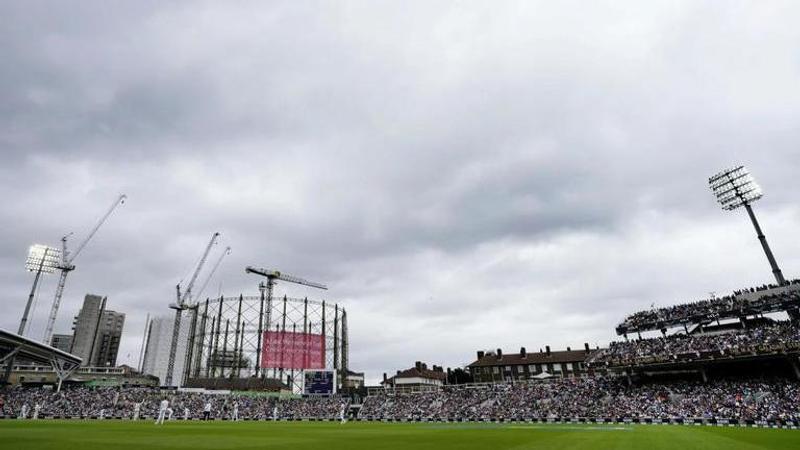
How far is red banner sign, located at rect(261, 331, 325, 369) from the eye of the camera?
75.7 m

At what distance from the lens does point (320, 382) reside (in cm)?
6538

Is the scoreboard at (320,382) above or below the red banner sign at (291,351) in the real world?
below

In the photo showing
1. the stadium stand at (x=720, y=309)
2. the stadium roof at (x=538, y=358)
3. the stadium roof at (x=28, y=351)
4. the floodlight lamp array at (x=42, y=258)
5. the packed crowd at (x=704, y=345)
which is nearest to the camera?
the packed crowd at (x=704, y=345)

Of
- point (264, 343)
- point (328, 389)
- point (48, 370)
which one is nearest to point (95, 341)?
point (48, 370)

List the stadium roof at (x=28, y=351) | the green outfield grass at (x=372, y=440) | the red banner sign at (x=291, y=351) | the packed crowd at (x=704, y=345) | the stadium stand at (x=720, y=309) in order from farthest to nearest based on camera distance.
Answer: the red banner sign at (x=291, y=351) < the stadium roof at (x=28, y=351) < the stadium stand at (x=720, y=309) < the packed crowd at (x=704, y=345) < the green outfield grass at (x=372, y=440)

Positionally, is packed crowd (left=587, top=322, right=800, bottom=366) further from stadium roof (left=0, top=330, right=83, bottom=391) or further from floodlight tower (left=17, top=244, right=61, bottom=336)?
floodlight tower (left=17, top=244, right=61, bottom=336)

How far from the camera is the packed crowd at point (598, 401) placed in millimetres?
38750

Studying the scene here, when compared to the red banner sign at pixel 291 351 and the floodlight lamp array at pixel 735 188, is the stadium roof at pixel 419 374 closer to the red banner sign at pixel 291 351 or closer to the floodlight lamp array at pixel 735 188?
the red banner sign at pixel 291 351

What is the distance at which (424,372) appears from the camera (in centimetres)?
11606

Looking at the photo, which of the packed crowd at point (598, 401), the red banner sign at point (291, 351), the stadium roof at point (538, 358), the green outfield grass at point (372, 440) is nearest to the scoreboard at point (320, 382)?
the packed crowd at point (598, 401)

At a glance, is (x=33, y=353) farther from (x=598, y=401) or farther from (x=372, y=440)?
(x=598, y=401)

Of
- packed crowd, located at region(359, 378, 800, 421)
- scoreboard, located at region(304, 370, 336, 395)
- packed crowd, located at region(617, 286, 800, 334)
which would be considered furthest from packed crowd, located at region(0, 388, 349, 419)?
packed crowd, located at region(617, 286, 800, 334)

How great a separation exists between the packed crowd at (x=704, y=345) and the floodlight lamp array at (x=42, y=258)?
99657mm

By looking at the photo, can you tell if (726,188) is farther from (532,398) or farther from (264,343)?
(264,343)
